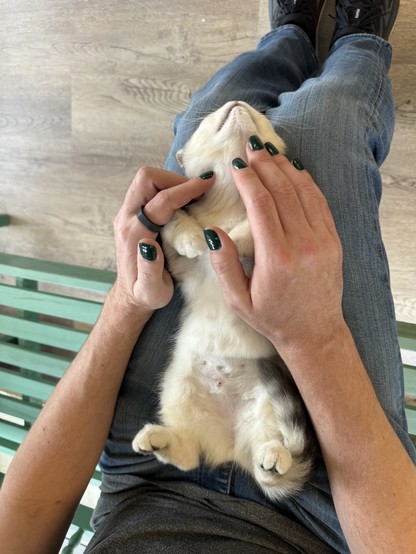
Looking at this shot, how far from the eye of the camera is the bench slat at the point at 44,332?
1.71 metres

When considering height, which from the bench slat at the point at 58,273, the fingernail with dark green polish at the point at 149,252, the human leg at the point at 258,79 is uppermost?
the human leg at the point at 258,79

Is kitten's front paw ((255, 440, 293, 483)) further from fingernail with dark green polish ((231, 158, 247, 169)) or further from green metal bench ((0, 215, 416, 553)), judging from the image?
green metal bench ((0, 215, 416, 553))

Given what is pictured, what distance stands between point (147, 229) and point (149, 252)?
0.06 metres

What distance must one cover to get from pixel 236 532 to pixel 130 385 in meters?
0.42

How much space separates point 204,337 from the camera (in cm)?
96

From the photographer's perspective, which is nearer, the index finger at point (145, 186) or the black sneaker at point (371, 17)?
the index finger at point (145, 186)

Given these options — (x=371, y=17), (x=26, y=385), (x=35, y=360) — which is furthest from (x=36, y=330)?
(x=371, y=17)

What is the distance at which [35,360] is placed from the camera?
5.95 feet

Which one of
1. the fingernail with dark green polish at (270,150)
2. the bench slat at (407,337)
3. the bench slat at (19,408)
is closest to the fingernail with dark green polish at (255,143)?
the fingernail with dark green polish at (270,150)

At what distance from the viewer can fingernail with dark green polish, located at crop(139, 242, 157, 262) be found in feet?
2.76

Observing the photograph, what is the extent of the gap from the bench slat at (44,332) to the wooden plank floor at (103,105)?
1.25ft

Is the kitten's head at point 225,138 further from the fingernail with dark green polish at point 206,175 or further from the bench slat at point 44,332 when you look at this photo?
the bench slat at point 44,332

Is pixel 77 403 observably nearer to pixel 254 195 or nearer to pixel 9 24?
pixel 254 195

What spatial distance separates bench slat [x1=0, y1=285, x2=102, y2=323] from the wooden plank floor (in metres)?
0.34
